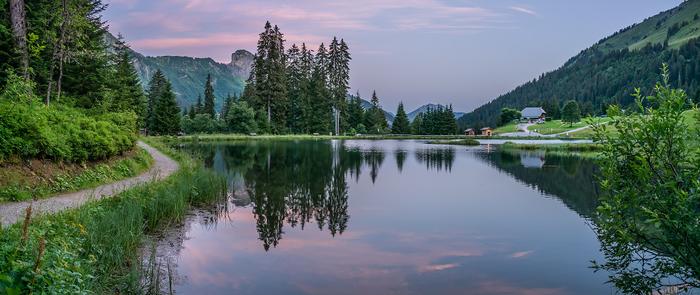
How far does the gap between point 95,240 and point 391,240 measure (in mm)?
7289

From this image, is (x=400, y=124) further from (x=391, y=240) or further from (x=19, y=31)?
(x=391, y=240)

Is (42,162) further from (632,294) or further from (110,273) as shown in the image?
(632,294)

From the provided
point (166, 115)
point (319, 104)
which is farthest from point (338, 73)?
point (166, 115)

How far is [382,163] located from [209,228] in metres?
23.6

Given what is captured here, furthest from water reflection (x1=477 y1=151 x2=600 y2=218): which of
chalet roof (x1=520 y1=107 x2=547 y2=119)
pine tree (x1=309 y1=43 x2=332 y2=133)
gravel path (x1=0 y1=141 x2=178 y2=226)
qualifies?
chalet roof (x1=520 y1=107 x2=547 y2=119)

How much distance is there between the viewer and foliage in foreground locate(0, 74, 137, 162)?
41.0 ft

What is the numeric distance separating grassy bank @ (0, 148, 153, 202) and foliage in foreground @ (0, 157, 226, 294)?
1.76 meters

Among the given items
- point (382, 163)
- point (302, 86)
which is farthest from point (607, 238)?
point (302, 86)

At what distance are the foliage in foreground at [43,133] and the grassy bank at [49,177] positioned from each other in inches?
11.3

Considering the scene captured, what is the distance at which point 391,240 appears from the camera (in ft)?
41.9

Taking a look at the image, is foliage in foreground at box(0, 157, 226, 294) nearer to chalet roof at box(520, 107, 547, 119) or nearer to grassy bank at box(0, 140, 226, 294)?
grassy bank at box(0, 140, 226, 294)

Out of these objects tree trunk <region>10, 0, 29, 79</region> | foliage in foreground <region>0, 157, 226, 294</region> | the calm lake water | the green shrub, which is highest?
tree trunk <region>10, 0, 29, 79</region>

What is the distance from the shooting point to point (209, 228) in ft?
43.8

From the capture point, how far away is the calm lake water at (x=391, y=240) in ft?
30.2
